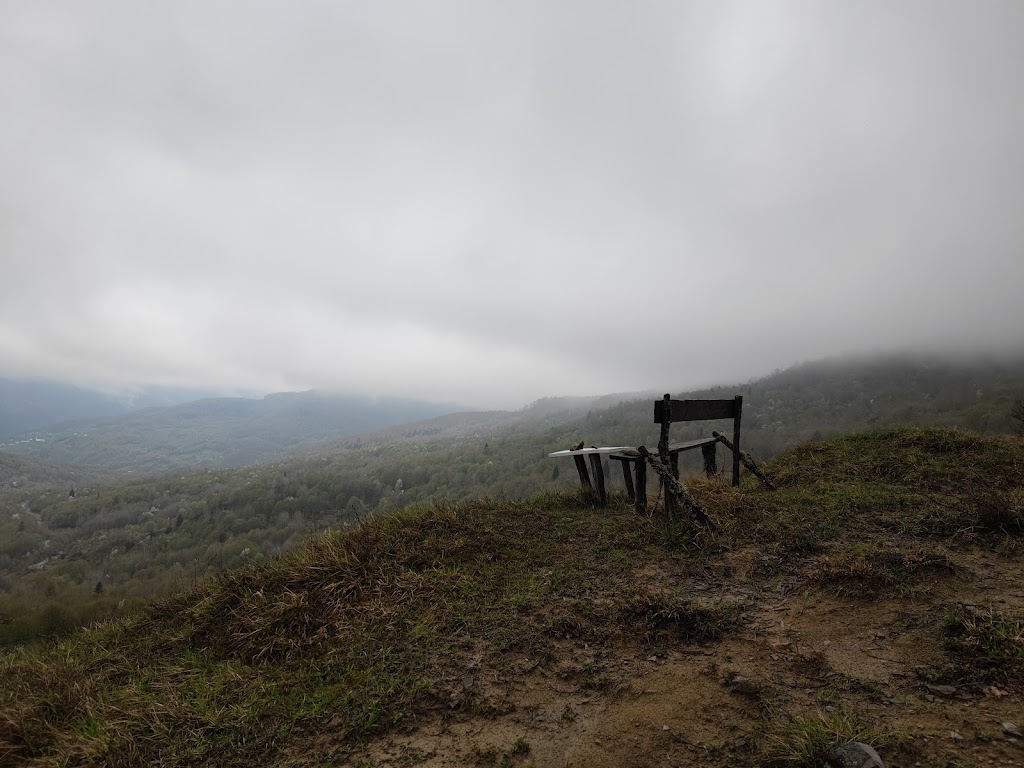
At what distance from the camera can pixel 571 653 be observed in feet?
14.1

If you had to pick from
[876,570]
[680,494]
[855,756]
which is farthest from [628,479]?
[855,756]

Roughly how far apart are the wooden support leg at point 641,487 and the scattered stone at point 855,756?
5268 millimetres

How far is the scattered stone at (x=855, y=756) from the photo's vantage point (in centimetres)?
246

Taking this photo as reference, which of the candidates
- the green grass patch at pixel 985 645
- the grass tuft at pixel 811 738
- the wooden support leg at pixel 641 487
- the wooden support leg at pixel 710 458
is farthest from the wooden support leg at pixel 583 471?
the grass tuft at pixel 811 738

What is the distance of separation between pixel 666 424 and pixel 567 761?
17.1 feet

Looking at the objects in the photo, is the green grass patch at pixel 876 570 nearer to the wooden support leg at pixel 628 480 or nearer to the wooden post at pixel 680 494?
the wooden post at pixel 680 494

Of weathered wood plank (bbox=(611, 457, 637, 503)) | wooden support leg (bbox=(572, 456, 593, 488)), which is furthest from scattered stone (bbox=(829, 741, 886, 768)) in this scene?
wooden support leg (bbox=(572, 456, 593, 488))

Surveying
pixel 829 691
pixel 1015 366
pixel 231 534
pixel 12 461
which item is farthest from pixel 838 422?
pixel 12 461

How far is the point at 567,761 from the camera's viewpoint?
10.1 ft

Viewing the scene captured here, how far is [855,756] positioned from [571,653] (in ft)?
7.56

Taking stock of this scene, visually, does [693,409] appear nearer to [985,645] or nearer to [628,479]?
[628,479]

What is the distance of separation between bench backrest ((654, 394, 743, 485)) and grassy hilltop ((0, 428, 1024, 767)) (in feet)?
5.72

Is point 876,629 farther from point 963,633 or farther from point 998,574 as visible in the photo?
point 998,574

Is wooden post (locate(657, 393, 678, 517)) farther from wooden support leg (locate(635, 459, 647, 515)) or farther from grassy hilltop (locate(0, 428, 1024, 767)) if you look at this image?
grassy hilltop (locate(0, 428, 1024, 767))
